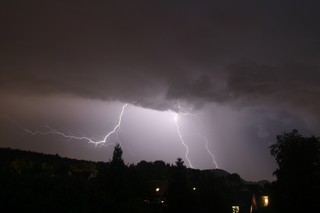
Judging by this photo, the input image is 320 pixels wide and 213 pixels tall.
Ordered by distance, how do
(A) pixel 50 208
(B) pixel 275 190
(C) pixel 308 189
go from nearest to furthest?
(A) pixel 50 208, (C) pixel 308 189, (B) pixel 275 190

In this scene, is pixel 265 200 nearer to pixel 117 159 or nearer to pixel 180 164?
pixel 180 164

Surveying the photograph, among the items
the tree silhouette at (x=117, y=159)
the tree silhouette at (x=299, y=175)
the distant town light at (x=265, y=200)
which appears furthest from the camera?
the distant town light at (x=265, y=200)

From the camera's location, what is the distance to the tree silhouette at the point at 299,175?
33.1 m

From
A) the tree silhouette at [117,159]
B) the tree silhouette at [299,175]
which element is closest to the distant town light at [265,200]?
the tree silhouette at [299,175]

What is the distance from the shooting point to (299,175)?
112 feet

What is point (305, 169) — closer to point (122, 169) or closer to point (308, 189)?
point (308, 189)

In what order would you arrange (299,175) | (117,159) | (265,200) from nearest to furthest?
(117,159) → (299,175) → (265,200)

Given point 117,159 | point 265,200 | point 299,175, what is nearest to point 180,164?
point 117,159

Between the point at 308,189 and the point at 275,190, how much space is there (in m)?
3.86

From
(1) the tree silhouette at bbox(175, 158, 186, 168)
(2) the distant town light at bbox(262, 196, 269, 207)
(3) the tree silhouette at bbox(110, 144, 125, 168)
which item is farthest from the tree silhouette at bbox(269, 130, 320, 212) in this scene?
(2) the distant town light at bbox(262, 196, 269, 207)

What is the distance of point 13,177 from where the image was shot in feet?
47.0

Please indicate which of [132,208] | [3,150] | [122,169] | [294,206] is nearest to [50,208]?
[132,208]

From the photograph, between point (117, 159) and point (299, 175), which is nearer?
point (117, 159)

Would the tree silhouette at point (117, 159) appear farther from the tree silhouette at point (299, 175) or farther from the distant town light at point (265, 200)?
the distant town light at point (265, 200)
